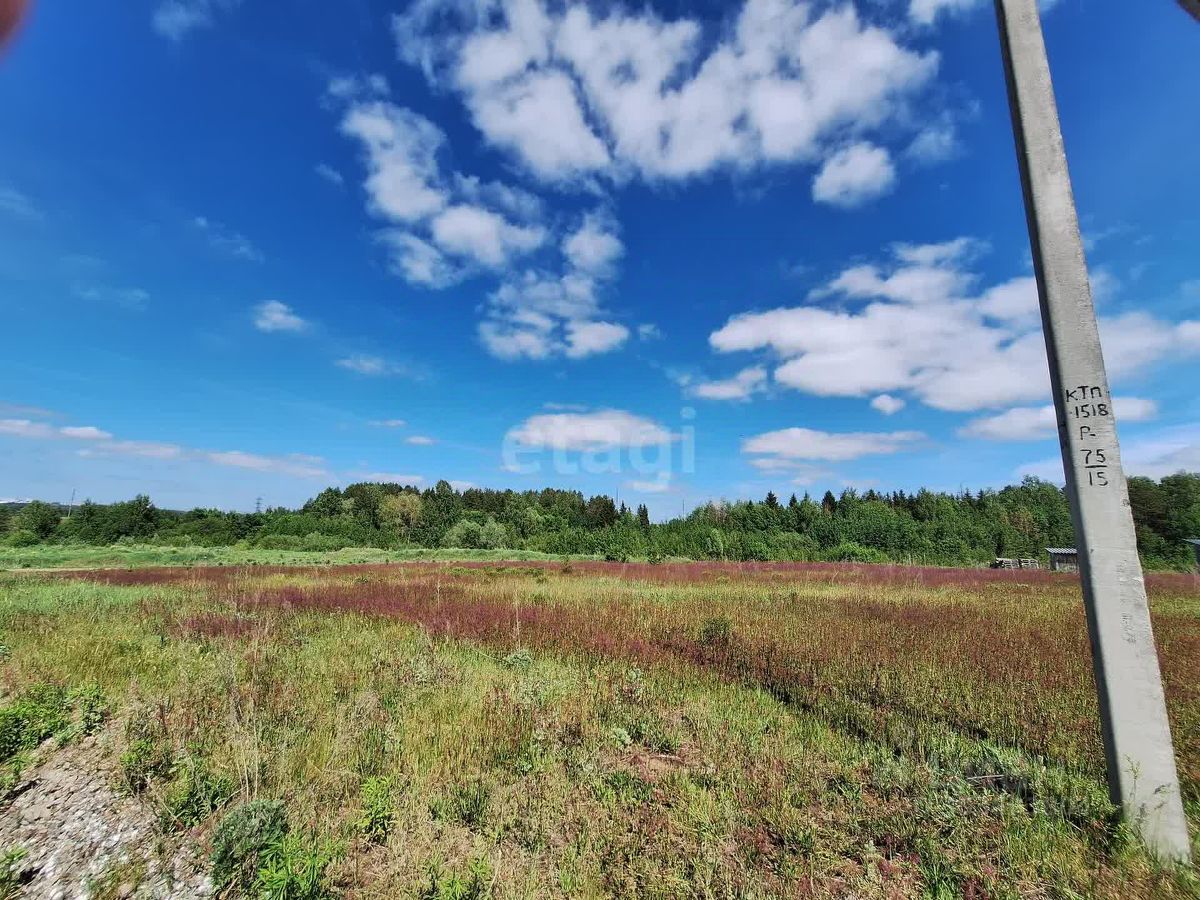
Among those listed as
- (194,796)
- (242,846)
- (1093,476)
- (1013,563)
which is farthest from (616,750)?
(1013,563)

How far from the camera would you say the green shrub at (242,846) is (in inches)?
119

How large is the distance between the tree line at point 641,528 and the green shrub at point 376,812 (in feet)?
126

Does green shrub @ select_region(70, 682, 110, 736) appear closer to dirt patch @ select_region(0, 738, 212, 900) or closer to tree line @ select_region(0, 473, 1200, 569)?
dirt patch @ select_region(0, 738, 212, 900)

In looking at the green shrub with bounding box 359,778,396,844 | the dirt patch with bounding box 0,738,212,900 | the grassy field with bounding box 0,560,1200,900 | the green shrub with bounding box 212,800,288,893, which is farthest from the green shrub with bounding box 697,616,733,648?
the dirt patch with bounding box 0,738,212,900

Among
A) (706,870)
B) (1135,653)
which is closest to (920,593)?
(1135,653)

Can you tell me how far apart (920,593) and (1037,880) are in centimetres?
1699

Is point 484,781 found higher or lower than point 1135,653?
lower

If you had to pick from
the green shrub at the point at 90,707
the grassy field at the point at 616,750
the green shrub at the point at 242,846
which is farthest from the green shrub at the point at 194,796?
the green shrub at the point at 90,707

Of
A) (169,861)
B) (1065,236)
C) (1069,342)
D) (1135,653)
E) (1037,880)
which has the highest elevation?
(1065,236)

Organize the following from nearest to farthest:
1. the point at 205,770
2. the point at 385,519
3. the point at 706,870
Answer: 1. the point at 706,870
2. the point at 205,770
3. the point at 385,519

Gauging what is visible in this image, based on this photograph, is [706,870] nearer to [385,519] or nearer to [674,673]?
[674,673]

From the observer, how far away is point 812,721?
5332mm

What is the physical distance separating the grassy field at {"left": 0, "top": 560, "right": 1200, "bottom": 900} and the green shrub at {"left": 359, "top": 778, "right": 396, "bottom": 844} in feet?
0.08

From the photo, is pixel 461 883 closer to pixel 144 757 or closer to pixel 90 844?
pixel 90 844
